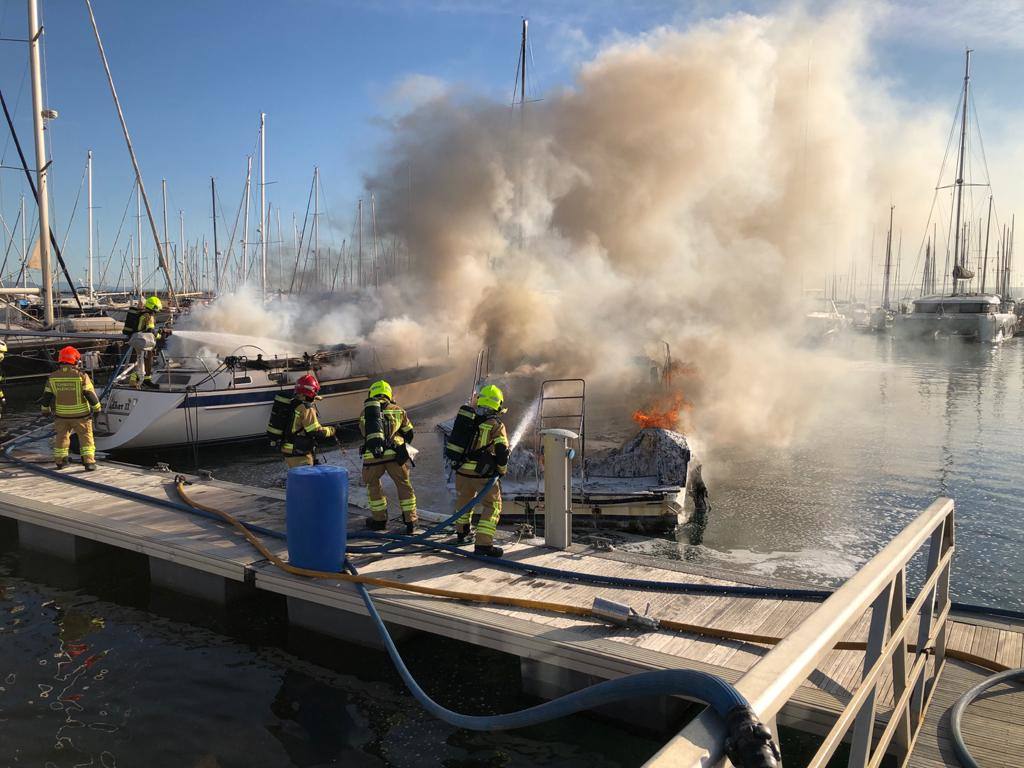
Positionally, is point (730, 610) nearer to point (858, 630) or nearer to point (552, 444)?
point (858, 630)

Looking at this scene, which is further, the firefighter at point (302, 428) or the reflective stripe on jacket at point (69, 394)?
the reflective stripe on jacket at point (69, 394)

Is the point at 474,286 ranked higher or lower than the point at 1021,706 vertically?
higher

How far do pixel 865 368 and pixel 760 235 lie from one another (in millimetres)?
18548

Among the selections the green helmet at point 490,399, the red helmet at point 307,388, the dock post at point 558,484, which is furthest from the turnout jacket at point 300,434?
the dock post at point 558,484

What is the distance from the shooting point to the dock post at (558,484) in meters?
6.88

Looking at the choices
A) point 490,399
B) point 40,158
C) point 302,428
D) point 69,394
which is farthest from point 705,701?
point 40,158

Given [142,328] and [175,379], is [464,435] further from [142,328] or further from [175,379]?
[175,379]

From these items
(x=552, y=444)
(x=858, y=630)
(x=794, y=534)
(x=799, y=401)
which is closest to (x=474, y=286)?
(x=799, y=401)

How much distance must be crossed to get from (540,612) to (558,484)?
5.02ft

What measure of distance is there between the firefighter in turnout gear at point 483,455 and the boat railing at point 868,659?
12.0 feet

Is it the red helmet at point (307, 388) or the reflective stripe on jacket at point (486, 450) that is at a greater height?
the red helmet at point (307, 388)

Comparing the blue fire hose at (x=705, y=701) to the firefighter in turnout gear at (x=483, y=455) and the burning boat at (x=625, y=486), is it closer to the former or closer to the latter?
the firefighter in turnout gear at (x=483, y=455)

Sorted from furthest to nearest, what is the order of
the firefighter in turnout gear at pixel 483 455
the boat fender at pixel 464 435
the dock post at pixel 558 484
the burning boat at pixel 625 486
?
the burning boat at pixel 625 486, the boat fender at pixel 464 435, the firefighter in turnout gear at pixel 483 455, the dock post at pixel 558 484

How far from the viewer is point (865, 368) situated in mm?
42031
